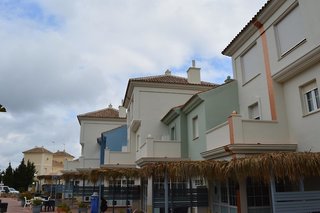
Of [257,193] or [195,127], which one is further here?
[195,127]

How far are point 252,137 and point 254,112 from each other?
2.86 metres

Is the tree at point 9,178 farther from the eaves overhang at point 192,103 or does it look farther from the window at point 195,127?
the window at point 195,127

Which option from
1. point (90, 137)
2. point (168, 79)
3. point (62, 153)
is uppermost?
point (62, 153)

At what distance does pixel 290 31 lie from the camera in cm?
1171

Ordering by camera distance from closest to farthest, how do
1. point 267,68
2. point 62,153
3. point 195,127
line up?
1. point 267,68
2. point 195,127
3. point 62,153

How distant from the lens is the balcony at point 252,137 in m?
11.4

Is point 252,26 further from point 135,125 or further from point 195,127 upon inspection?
point 135,125

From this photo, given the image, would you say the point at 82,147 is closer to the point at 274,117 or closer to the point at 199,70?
the point at 199,70

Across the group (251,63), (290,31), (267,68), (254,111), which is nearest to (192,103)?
(254,111)

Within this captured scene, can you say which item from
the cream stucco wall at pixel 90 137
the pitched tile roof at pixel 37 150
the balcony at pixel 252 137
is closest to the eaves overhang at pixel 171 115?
the balcony at pixel 252 137

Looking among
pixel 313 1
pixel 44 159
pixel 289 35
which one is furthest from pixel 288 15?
pixel 44 159

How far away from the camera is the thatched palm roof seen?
26.2 ft

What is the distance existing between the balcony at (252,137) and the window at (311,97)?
4.33 feet

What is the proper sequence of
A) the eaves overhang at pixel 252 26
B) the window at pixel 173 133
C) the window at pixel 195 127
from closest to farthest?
the eaves overhang at pixel 252 26, the window at pixel 195 127, the window at pixel 173 133
